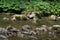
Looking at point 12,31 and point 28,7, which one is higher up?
point 28,7

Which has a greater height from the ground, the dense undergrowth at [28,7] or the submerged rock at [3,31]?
the dense undergrowth at [28,7]

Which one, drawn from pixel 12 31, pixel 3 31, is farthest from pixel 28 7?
pixel 3 31

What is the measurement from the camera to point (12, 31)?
11750 mm

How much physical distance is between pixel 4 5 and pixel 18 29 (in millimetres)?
6621

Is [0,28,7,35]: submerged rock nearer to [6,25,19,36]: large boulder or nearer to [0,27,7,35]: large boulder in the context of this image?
[0,27,7,35]: large boulder

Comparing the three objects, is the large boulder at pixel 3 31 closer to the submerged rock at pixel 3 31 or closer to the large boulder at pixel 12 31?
the submerged rock at pixel 3 31

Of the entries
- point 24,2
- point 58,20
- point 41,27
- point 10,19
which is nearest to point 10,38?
point 41,27

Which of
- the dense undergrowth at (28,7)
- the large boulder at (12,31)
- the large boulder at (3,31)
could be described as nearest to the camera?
the large boulder at (12,31)

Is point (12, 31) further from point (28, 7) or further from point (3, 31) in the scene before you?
point (28, 7)

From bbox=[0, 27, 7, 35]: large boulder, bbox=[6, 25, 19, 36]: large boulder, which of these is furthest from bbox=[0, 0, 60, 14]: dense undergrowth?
bbox=[0, 27, 7, 35]: large boulder

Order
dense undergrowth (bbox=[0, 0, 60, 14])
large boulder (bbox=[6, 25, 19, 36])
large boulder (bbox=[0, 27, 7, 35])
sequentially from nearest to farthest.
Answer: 1. large boulder (bbox=[6, 25, 19, 36])
2. large boulder (bbox=[0, 27, 7, 35])
3. dense undergrowth (bbox=[0, 0, 60, 14])

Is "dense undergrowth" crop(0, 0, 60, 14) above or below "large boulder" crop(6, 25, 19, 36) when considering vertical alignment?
above

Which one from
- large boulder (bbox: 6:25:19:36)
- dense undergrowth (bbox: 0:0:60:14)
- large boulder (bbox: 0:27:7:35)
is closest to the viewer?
large boulder (bbox: 6:25:19:36)

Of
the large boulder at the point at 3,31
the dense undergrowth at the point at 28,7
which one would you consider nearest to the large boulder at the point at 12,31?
the large boulder at the point at 3,31
